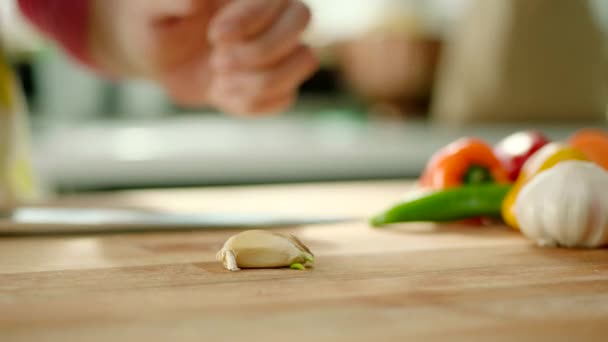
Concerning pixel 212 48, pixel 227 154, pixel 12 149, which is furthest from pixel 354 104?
pixel 12 149

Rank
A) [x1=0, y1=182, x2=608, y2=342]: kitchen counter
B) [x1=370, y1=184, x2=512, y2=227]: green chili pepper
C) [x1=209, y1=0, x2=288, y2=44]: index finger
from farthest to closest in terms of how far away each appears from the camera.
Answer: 1. [x1=370, y1=184, x2=512, y2=227]: green chili pepper
2. [x1=209, y1=0, x2=288, y2=44]: index finger
3. [x1=0, y1=182, x2=608, y2=342]: kitchen counter

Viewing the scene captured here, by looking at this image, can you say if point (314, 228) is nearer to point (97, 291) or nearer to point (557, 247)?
point (557, 247)

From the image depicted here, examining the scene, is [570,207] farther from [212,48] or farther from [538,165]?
[212,48]

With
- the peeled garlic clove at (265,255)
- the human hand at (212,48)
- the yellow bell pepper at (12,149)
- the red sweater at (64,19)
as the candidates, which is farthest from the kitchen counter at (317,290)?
the red sweater at (64,19)

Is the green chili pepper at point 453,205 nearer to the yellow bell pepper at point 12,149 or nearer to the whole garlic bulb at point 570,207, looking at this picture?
the whole garlic bulb at point 570,207

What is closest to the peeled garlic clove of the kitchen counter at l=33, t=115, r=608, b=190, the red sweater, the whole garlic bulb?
the whole garlic bulb

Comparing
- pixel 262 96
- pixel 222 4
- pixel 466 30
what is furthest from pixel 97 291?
pixel 466 30

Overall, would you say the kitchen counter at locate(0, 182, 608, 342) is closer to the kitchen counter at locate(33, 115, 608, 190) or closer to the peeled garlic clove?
the peeled garlic clove
